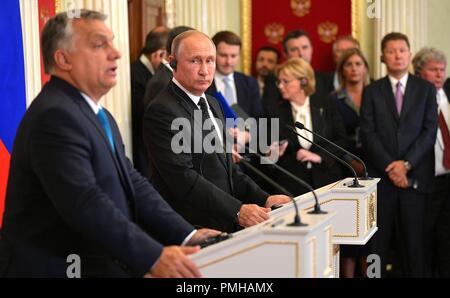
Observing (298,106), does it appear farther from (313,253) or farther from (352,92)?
(313,253)

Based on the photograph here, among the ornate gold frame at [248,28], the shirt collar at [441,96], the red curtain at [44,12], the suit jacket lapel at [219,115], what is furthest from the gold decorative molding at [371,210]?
the ornate gold frame at [248,28]

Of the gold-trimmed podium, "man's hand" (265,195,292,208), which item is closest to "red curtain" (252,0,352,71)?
"man's hand" (265,195,292,208)

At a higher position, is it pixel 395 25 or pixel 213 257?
pixel 395 25

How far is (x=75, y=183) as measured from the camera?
2646 millimetres

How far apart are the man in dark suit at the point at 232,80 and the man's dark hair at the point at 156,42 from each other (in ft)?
1.77

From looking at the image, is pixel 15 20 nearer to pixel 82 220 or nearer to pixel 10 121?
pixel 10 121

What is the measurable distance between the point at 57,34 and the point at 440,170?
444cm

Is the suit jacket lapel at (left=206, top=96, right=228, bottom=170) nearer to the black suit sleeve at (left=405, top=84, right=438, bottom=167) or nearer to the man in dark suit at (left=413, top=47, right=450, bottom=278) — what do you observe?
the black suit sleeve at (left=405, top=84, right=438, bottom=167)

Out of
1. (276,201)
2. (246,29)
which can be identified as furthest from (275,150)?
(246,29)

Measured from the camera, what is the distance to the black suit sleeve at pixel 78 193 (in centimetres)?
266

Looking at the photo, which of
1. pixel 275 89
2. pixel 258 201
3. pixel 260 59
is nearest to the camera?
pixel 258 201

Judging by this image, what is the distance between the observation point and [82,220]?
2.66 metres
